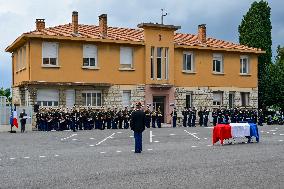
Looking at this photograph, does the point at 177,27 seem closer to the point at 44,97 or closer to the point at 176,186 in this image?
the point at 44,97

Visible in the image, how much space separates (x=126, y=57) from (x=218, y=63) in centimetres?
874

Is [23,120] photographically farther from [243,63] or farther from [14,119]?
[243,63]

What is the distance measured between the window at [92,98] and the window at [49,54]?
304 cm

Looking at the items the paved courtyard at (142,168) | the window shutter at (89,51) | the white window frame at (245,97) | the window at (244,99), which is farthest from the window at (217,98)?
the paved courtyard at (142,168)

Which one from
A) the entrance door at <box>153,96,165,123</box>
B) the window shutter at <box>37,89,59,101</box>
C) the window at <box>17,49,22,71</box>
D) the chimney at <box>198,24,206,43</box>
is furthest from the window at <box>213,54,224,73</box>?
the window at <box>17,49,22,71</box>

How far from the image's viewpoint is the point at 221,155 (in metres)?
17.3

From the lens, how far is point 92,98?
38969 mm

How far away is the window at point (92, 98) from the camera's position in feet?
127

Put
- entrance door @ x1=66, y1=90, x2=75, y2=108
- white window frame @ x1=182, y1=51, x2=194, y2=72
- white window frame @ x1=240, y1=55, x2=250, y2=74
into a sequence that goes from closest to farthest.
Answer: entrance door @ x1=66, y1=90, x2=75, y2=108 < white window frame @ x1=182, y1=51, x2=194, y2=72 < white window frame @ x1=240, y1=55, x2=250, y2=74

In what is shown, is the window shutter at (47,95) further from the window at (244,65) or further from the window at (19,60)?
the window at (244,65)

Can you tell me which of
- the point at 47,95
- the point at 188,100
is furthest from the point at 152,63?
the point at 47,95

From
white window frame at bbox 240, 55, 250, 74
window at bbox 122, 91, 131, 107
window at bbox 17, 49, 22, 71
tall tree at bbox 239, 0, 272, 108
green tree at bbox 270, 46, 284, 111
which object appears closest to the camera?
window at bbox 122, 91, 131, 107

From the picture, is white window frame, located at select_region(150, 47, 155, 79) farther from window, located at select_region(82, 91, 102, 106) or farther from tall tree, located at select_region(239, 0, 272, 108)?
tall tree, located at select_region(239, 0, 272, 108)

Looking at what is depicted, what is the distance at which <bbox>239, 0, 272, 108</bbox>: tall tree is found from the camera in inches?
2084
